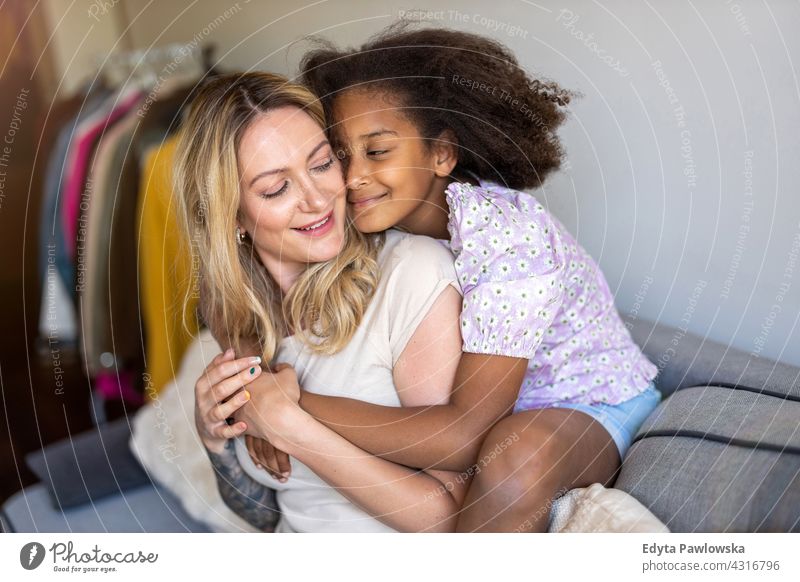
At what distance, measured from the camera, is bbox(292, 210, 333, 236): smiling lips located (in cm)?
77

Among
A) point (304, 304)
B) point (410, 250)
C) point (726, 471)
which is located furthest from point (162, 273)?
point (726, 471)

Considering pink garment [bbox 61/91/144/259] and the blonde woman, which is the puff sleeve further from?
pink garment [bbox 61/91/144/259]

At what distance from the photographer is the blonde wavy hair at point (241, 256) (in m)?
0.75

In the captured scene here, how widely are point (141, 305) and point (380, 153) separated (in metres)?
0.43

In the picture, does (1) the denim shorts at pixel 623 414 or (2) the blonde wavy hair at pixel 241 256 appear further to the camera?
(1) the denim shorts at pixel 623 414

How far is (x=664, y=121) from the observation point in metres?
0.87

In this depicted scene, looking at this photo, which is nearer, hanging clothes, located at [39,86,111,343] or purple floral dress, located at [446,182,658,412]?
purple floral dress, located at [446,182,658,412]

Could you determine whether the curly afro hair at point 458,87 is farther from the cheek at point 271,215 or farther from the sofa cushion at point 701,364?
the sofa cushion at point 701,364

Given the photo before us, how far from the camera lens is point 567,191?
856mm

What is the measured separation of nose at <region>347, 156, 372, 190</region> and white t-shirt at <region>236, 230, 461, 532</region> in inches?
2.6

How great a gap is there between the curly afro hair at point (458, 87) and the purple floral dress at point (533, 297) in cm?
5

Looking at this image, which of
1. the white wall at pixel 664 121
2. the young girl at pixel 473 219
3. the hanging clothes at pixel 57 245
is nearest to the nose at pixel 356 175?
the young girl at pixel 473 219

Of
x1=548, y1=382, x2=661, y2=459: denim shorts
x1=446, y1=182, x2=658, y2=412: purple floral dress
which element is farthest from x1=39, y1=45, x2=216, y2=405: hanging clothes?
x1=548, y1=382, x2=661, y2=459: denim shorts

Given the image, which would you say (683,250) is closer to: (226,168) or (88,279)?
(226,168)
